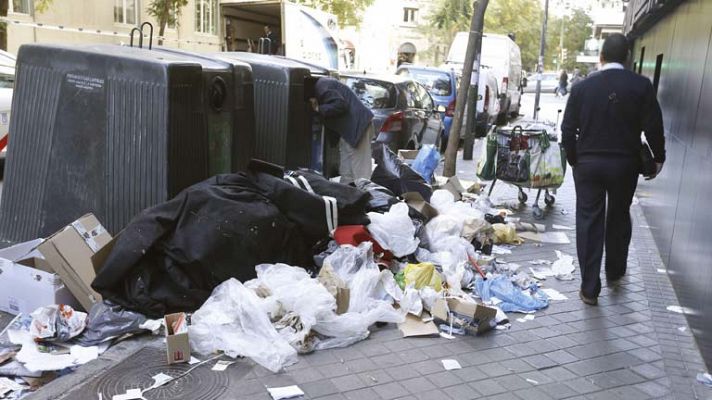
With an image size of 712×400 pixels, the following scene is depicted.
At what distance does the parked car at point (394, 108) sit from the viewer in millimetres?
11000

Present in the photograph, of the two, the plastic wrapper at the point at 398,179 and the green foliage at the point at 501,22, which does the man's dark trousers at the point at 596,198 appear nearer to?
the plastic wrapper at the point at 398,179

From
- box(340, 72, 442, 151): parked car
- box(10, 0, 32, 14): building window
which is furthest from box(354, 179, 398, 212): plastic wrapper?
box(10, 0, 32, 14): building window

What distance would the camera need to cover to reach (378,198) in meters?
5.99

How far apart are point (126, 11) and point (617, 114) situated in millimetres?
20294

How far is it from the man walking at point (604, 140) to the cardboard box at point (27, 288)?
11.7 feet

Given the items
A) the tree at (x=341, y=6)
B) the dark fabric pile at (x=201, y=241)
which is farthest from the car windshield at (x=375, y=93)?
the tree at (x=341, y=6)

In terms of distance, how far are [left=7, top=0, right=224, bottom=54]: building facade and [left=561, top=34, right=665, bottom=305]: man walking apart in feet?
42.6

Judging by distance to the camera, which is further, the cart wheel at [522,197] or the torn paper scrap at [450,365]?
the cart wheel at [522,197]

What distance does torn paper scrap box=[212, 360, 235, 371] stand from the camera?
3.67 meters

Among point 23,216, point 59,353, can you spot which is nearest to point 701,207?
point 59,353

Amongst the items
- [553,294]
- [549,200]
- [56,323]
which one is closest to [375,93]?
[549,200]

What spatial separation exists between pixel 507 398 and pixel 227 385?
1.45 meters

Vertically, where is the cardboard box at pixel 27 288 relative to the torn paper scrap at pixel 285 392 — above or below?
above

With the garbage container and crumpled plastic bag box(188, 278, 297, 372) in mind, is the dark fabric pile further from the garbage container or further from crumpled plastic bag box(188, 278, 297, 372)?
the garbage container
